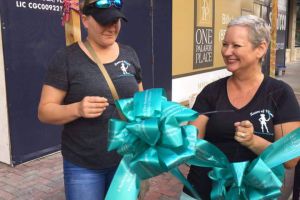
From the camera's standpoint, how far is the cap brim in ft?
6.22

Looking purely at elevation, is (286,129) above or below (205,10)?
below

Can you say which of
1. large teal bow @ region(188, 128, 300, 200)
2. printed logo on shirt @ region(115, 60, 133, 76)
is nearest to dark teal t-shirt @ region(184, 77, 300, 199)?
large teal bow @ region(188, 128, 300, 200)

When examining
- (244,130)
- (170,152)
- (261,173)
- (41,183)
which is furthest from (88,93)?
(41,183)

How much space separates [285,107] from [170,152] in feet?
2.17

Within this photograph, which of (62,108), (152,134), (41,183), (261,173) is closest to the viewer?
(152,134)

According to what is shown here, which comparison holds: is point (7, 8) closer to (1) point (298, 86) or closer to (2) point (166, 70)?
(2) point (166, 70)

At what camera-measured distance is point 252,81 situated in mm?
1908

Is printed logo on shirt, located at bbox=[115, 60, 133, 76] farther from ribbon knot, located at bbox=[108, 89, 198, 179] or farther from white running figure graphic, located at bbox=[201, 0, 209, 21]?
white running figure graphic, located at bbox=[201, 0, 209, 21]

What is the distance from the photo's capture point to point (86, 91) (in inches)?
76.8

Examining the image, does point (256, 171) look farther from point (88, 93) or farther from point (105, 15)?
point (105, 15)

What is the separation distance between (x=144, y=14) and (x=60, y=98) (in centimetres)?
466

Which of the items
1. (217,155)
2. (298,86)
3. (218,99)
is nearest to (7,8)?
(218,99)

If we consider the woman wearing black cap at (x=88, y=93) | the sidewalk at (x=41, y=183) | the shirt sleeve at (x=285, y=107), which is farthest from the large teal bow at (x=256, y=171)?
the sidewalk at (x=41, y=183)

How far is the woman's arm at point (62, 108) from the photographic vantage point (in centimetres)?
175
